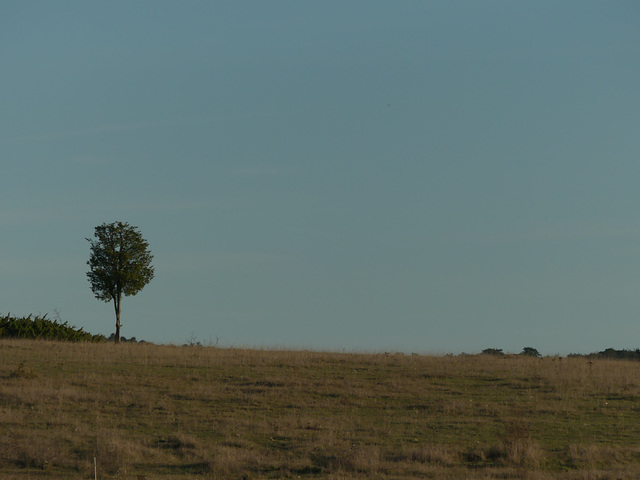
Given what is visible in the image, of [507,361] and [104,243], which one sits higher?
[104,243]

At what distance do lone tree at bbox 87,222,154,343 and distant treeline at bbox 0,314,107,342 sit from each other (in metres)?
2.85

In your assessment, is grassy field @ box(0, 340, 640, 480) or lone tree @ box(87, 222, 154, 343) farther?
lone tree @ box(87, 222, 154, 343)

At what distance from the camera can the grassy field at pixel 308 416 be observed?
21.6 m

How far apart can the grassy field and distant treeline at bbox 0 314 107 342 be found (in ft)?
28.8

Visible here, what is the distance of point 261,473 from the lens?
20.9m

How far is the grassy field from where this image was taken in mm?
21562

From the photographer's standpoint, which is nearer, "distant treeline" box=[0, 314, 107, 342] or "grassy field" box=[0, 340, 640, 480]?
"grassy field" box=[0, 340, 640, 480]

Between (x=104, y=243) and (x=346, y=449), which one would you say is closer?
(x=346, y=449)

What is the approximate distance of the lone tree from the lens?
51094 millimetres

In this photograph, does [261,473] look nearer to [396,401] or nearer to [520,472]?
[520,472]

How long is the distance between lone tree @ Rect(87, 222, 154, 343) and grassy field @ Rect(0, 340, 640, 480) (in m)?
10.0

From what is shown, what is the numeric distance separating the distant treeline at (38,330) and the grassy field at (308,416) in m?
8.79

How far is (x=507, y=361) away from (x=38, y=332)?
95.5ft

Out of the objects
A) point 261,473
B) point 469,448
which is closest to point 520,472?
point 469,448
